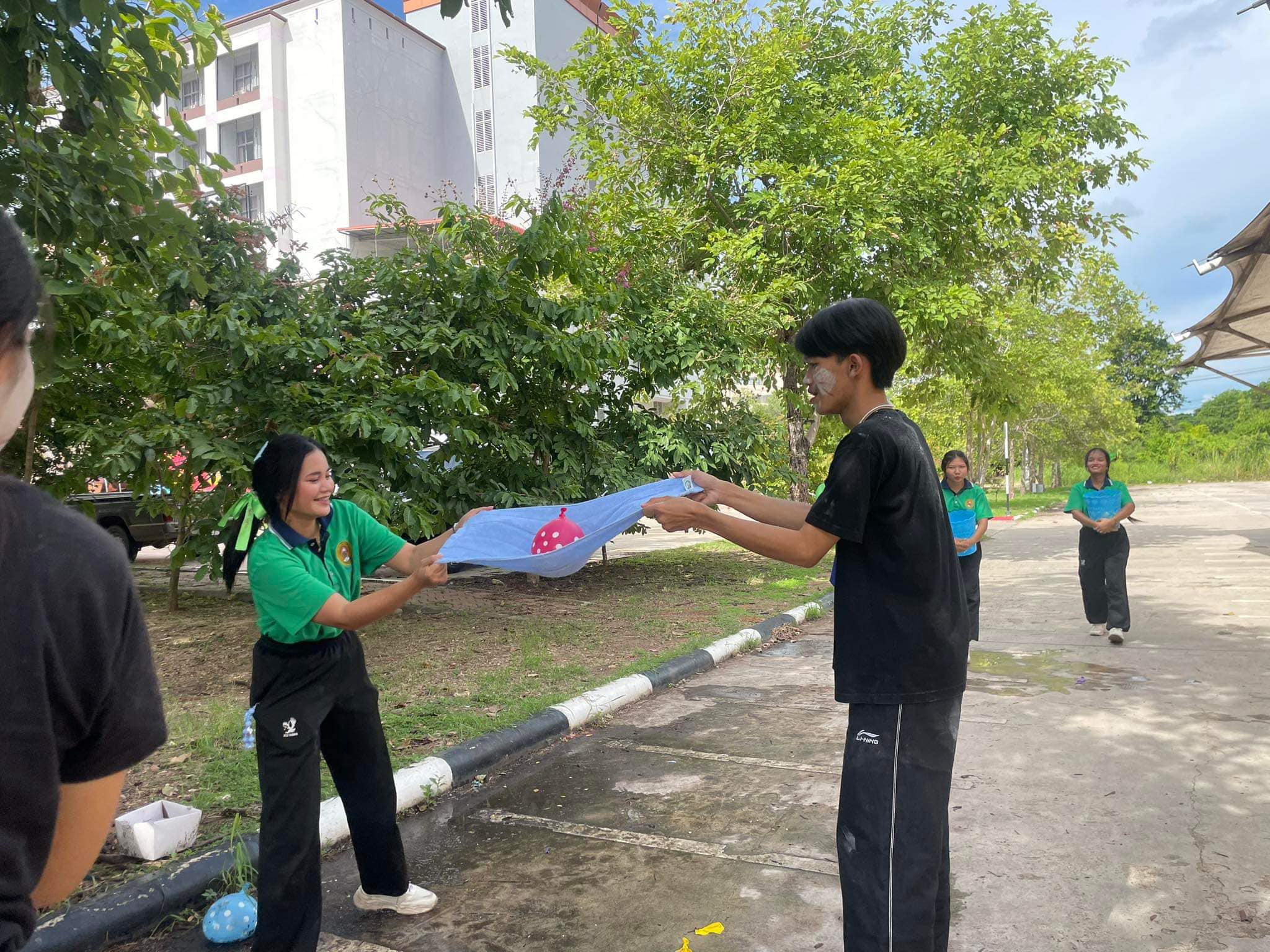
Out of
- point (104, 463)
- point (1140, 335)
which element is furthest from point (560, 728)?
point (1140, 335)

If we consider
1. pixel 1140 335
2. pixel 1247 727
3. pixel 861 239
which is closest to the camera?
pixel 1247 727

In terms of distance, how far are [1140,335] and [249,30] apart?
2155 inches

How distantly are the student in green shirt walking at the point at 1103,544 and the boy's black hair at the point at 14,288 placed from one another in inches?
351

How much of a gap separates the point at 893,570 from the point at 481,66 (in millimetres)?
42048

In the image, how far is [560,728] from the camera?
6.09 meters

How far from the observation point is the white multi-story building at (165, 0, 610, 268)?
35.6 metres

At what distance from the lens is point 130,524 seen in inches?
670

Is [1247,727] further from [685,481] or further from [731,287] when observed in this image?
[731,287]

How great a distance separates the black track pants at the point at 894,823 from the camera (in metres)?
2.45

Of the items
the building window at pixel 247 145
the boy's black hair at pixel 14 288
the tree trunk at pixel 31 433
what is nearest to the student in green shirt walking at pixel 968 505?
the boy's black hair at pixel 14 288

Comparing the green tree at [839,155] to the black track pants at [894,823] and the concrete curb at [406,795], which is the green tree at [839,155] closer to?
the concrete curb at [406,795]

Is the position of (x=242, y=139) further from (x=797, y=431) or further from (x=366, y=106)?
(x=797, y=431)

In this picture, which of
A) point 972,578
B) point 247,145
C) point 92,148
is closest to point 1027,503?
point 972,578

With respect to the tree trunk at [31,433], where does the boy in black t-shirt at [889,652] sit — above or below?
below
